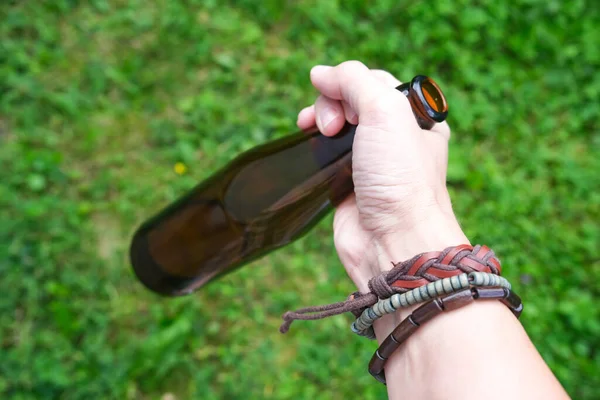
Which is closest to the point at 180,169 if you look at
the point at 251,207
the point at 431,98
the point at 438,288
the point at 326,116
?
the point at 251,207

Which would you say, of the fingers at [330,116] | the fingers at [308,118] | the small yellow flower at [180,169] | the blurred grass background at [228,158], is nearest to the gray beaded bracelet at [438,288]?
the fingers at [330,116]

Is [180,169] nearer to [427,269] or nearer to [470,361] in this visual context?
[427,269]

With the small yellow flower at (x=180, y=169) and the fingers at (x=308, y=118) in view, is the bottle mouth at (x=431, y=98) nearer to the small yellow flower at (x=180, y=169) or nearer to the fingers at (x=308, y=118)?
the fingers at (x=308, y=118)

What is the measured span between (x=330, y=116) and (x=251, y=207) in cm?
33

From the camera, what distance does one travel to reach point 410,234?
1.13m

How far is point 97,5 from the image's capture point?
2236mm

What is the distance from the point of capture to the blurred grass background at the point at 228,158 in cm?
193

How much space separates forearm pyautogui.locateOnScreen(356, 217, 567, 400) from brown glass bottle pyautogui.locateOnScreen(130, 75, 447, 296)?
13.5 inches

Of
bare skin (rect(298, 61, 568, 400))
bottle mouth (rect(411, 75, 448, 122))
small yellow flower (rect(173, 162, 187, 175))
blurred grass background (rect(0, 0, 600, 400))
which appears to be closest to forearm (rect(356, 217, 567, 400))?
bare skin (rect(298, 61, 568, 400))

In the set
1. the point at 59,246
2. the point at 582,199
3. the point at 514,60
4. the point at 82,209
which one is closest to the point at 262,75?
the point at 82,209

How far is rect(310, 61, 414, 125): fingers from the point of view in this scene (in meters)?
1.09

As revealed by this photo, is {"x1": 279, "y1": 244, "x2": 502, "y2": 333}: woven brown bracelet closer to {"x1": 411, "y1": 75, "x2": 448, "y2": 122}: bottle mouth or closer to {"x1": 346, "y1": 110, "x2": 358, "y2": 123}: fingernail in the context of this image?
{"x1": 411, "y1": 75, "x2": 448, "y2": 122}: bottle mouth

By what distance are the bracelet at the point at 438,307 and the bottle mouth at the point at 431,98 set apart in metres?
0.37

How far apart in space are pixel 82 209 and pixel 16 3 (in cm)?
97
